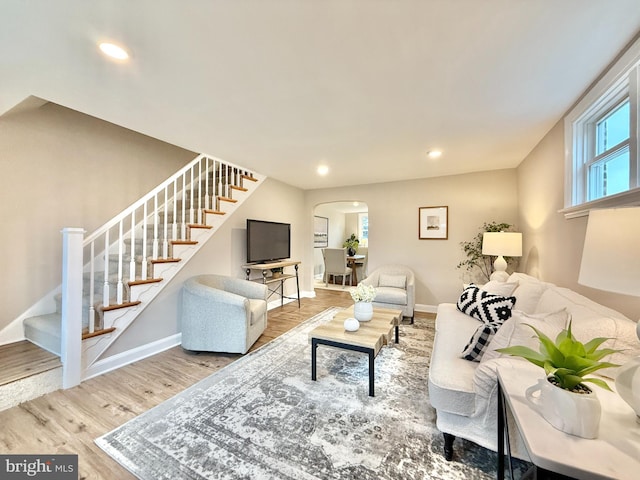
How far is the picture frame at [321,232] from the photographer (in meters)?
7.70

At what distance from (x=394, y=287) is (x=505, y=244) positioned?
1.61 meters

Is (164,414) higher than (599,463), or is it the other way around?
(599,463)

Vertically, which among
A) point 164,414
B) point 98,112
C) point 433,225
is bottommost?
point 164,414

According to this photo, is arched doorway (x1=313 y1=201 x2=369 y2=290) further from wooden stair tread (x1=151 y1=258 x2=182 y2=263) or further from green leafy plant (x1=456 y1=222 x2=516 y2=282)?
wooden stair tread (x1=151 y1=258 x2=182 y2=263)

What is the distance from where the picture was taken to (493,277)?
10.9 feet

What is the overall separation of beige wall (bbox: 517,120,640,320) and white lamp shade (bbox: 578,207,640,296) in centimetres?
96

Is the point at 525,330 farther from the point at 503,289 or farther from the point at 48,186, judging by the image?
the point at 48,186

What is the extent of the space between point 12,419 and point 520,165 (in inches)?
227

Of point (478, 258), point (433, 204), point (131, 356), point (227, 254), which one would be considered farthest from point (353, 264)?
point (131, 356)

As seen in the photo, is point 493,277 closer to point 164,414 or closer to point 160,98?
point 164,414

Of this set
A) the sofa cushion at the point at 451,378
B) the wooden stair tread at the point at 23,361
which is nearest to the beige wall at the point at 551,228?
the sofa cushion at the point at 451,378

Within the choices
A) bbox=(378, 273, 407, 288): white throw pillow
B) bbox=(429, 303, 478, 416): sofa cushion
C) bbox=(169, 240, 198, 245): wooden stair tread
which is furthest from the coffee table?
bbox=(169, 240, 198, 245): wooden stair tread

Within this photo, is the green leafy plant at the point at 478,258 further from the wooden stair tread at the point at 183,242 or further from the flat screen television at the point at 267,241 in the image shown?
the wooden stair tread at the point at 183,242

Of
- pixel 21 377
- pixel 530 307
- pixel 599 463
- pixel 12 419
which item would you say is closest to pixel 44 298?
pixel 21 377
